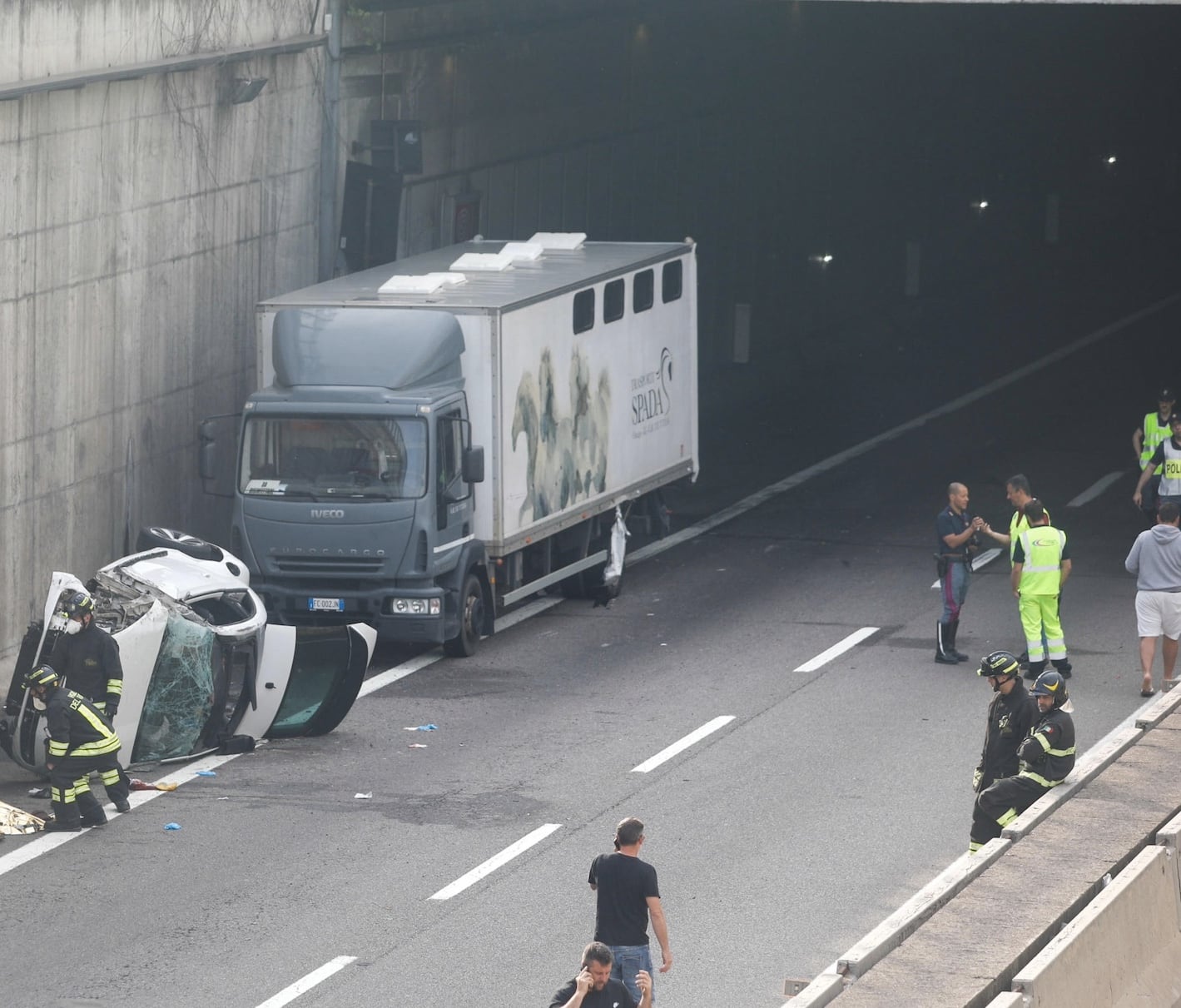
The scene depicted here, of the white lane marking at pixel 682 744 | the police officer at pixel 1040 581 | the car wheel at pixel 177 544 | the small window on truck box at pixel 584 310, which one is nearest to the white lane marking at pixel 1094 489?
the small window on truck box at pixel 584 310

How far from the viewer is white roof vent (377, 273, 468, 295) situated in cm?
2077

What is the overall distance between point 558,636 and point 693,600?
6.45ft

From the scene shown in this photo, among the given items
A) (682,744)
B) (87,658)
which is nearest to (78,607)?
(87,658)

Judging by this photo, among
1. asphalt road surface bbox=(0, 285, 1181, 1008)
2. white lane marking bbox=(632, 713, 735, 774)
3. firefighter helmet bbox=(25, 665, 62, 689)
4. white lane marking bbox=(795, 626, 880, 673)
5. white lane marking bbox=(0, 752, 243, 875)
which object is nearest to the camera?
asphalt road surface bbox=(0, 285, 1181, 1008)

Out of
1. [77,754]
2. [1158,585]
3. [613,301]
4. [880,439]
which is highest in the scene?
[613,301]

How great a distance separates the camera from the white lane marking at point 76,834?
1484cm

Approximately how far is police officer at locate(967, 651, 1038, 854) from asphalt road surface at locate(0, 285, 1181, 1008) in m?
0.87

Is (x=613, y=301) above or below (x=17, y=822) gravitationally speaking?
above

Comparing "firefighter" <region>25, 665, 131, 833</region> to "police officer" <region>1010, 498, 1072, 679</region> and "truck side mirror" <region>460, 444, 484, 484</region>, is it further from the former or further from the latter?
"police officer" <region>1010, 498, 1072, 679</region>

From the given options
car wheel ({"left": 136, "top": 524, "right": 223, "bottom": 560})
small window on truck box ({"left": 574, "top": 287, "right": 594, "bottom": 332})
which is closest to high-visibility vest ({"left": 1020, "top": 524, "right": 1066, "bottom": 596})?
small window on truck box ({"left": 574, "top": 287, "right": 594, "bottom": 332})

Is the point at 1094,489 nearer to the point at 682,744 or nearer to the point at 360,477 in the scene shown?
the point at 360,477

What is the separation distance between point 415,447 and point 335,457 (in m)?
0.74

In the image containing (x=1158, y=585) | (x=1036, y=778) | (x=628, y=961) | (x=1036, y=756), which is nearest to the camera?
(x=628, y=961)

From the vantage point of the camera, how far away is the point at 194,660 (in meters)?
17.0
